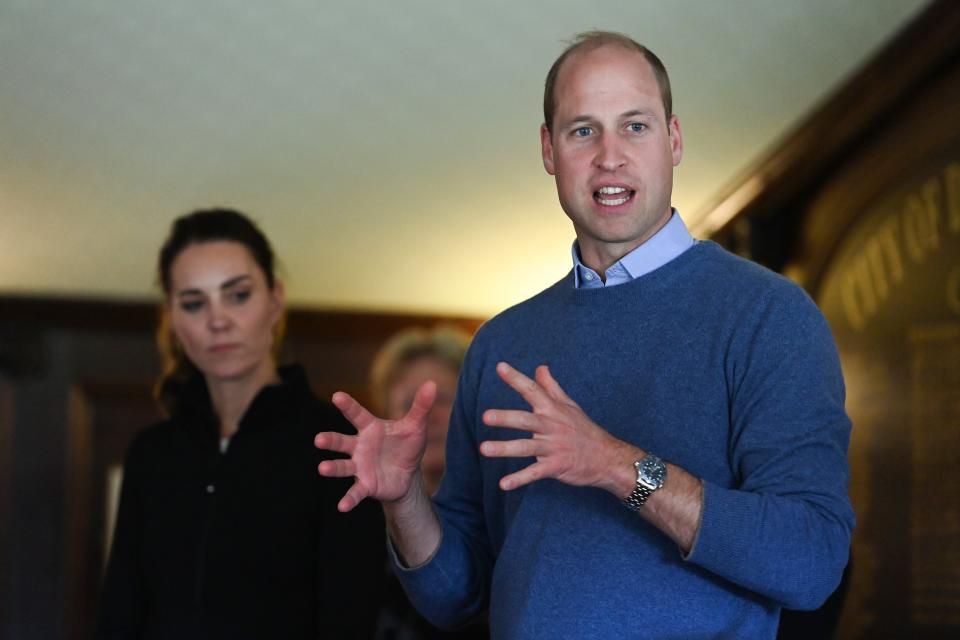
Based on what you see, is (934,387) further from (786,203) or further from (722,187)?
(722,187)

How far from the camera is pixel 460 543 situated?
4.71 ft

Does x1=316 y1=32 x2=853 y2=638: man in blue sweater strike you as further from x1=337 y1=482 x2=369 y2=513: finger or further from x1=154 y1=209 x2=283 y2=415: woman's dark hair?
x1=154 y1=209 x2=283 y2=415: woman's dark hair

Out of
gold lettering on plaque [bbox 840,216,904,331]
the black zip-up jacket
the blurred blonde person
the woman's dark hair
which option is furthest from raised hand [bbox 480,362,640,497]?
gold lettering on plaque [bbox 840,216,904,331]

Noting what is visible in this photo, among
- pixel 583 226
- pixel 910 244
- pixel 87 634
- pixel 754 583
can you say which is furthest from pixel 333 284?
pixel 754 583

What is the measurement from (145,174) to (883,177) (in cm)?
206

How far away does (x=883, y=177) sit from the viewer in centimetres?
302

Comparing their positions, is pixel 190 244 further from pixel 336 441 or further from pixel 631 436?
pixel 631 436

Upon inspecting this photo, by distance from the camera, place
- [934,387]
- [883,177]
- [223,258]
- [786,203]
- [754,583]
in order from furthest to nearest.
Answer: [786,203] < [883,177] < [934,387] < [223,258] < [754,583]

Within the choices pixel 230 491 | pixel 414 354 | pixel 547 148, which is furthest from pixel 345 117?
pixel 547 148

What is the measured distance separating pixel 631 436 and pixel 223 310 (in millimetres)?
1053

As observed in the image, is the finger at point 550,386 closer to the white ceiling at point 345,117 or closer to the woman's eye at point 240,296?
the woman's eye at point 240,296

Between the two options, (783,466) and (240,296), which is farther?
(240,296)

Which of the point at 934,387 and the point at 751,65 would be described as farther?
the point at 751,65

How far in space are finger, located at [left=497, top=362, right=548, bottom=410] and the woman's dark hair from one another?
1.18m
